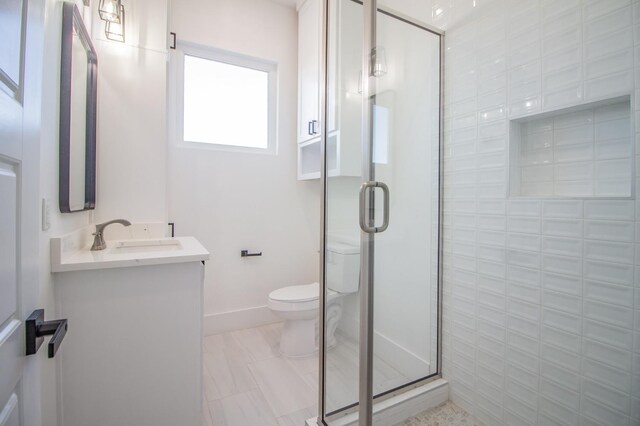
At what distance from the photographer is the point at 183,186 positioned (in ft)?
7.89

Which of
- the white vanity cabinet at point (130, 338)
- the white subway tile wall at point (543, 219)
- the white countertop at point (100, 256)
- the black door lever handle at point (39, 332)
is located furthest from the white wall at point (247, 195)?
the black door lever handle at point (39, 332)

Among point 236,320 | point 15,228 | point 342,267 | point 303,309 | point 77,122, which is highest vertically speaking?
point 77,122

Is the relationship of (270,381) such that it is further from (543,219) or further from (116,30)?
(116,30)

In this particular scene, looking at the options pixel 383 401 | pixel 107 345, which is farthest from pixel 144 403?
pixel 383 401

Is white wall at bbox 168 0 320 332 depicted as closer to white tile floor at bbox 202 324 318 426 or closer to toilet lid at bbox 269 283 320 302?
white tile floor at bbox 202 324 318 426

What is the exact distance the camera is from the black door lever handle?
0.59m

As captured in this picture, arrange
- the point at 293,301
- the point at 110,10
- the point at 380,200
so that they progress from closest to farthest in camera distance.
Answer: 1. the point at 380,200
2. the point at 110,10
3. the point at 293,301

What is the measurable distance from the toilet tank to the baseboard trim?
108 cm

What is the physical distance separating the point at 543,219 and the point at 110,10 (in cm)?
251

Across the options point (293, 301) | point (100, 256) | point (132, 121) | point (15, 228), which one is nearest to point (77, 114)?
point (132, 121)

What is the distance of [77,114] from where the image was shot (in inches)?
56.3

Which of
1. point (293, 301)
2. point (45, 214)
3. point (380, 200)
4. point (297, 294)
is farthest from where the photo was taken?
point (297, 294)

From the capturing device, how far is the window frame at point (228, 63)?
2.39 metres

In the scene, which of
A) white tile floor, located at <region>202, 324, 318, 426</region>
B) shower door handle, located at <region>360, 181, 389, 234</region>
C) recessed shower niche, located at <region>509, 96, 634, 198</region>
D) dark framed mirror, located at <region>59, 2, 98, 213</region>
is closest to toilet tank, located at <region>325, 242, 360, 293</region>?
shower door handle, located at <region>360, 181, 389, 234</region>
